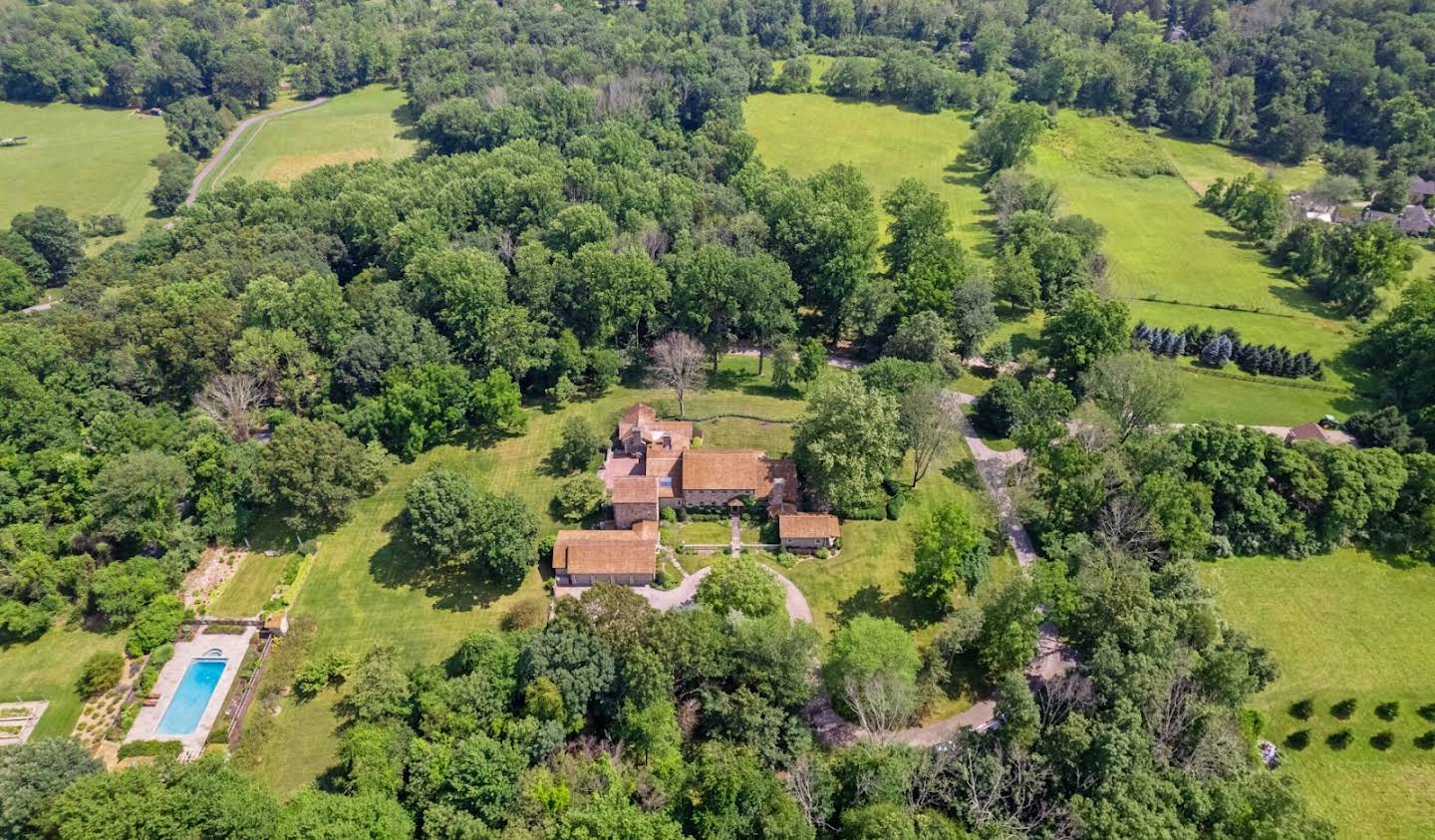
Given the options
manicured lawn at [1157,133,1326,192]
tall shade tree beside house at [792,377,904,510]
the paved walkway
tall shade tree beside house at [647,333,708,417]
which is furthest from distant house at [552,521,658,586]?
manicured lawn at [1157,133,1326,192]

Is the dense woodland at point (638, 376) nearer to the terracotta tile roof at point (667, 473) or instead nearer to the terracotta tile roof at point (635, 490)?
the terracotta tile roof at point (635, 490)

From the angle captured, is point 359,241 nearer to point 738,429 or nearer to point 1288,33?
point 738,429

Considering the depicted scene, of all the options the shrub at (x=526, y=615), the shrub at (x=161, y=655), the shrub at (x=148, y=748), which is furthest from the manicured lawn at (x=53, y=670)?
the shrub at (x=526, y=615)

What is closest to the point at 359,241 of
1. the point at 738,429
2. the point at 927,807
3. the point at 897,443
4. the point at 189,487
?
the point at 189,487

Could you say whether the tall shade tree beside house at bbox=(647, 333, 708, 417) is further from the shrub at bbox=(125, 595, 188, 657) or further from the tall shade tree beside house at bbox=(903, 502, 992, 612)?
the shrub at bbox=(125, 595, 188, 657)

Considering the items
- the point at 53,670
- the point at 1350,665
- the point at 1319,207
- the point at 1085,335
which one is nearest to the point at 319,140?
the point at 53,670

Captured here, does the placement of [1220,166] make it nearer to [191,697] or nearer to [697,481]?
[697,481]
